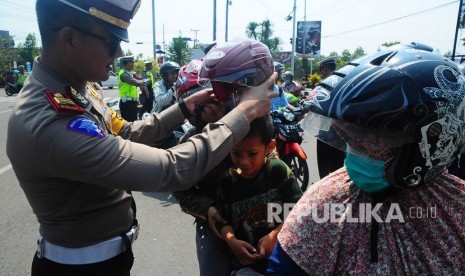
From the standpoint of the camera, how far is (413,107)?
40.4 inches

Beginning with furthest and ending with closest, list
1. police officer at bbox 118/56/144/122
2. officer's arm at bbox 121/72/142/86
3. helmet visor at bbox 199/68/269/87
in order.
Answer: police officer at bbox 118/56/144/122, officer's arm at bbox 121/72/142/86, helmet visor at bbox 199/68/269/87

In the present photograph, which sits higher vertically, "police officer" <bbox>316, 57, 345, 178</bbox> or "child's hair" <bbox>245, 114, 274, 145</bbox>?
"child's hair" <bbox>245, 114, 274, 145</bbox>

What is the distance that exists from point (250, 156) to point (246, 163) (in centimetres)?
4

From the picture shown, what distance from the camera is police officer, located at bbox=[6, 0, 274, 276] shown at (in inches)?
51.7

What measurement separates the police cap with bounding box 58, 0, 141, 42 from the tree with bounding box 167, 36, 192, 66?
31.3m

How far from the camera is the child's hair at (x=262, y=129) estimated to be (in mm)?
1790

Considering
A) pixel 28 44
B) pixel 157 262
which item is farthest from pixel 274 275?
pixel 28 44

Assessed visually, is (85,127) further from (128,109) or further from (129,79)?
(128,109)

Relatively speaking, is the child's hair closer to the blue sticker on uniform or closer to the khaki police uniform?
the khaki police uniform

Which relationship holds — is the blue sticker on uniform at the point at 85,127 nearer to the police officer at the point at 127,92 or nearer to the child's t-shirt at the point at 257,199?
the child's t-shirt at the point at 257,199

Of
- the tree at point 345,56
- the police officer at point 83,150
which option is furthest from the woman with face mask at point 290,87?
the tree at point 345,56

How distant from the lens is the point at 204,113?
190 cm

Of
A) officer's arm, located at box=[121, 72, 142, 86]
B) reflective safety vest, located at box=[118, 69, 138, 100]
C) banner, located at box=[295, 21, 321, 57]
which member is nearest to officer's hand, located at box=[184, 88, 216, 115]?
officer's arm, located at box=[121, 72, 142, 86]

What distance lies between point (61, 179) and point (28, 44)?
69.2 metres
